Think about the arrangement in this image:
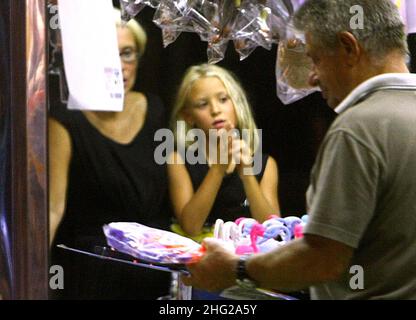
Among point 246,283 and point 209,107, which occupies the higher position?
point 209,107

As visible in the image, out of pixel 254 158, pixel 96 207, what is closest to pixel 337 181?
pixel 254 158

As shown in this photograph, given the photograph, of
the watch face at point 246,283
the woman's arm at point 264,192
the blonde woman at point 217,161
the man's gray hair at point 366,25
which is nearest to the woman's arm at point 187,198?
the blonde woman at point 217,161

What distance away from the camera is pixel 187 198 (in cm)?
246

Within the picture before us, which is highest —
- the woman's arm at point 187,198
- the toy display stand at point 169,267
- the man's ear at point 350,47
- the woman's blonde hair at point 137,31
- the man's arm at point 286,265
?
the woman's blonde hair at point 137,31

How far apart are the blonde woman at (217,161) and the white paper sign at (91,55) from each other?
19 centimetres

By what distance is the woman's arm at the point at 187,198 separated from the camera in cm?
246

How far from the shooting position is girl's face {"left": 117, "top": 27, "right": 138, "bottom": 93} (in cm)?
245

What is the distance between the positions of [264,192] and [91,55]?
24.1 inches

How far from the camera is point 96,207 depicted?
2439 mm

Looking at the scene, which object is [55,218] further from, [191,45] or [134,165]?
[191,45]

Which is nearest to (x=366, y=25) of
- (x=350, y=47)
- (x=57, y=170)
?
(x=350, y=47)

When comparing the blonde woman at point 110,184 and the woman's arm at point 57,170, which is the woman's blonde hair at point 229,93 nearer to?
the blonde woman at point 110,184

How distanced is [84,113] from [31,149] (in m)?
0.18

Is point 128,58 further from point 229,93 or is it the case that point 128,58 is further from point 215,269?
point 215,269
